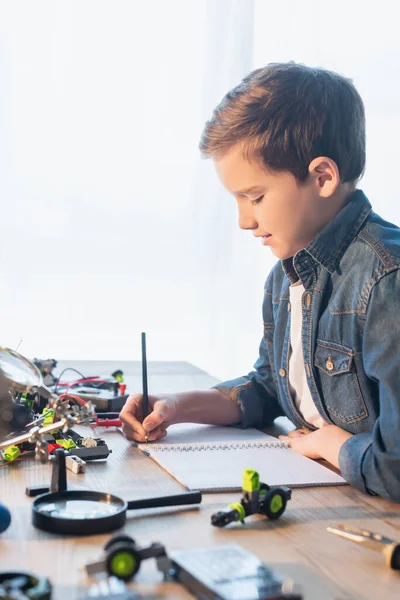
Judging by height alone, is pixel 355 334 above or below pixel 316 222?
below

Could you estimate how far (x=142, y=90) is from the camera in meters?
3.00

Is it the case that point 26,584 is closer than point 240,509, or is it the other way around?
point 26,584

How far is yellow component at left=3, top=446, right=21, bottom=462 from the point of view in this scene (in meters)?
0.91

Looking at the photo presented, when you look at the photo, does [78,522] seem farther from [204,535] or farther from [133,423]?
[133,423]

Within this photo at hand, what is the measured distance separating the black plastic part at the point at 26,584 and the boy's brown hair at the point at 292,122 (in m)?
0.72

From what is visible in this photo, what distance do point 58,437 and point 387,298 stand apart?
1.54ft

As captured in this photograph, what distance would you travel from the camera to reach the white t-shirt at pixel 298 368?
46.9 inches

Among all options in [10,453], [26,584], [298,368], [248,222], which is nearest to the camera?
[26,584]

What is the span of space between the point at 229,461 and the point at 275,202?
0.38 metres

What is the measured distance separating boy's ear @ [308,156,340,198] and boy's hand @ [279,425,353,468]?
0.34 meters

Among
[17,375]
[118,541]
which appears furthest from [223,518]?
[17,375]

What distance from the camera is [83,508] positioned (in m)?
0.70

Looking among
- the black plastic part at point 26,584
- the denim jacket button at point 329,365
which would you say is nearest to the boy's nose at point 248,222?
the denim jacket button at point 329,365

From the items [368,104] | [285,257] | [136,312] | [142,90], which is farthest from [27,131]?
[285,257]
